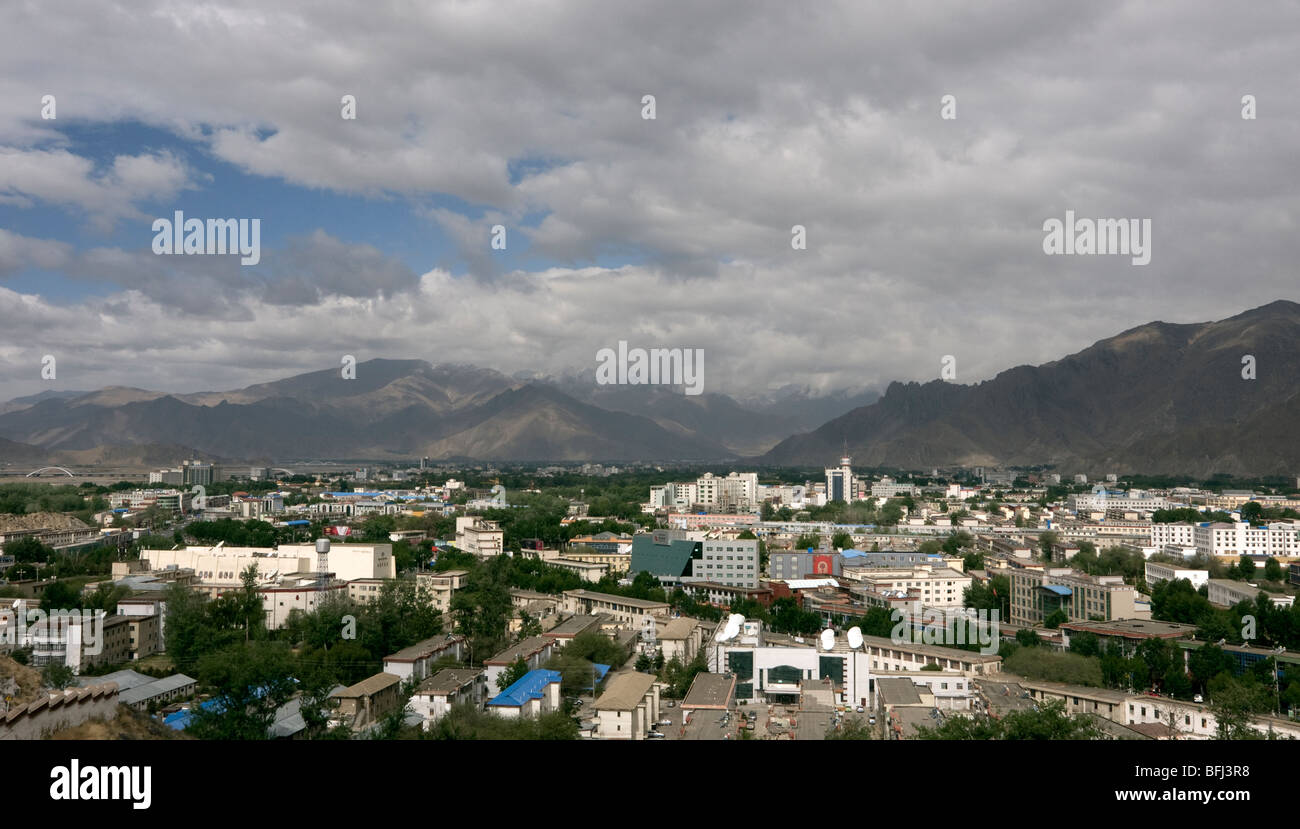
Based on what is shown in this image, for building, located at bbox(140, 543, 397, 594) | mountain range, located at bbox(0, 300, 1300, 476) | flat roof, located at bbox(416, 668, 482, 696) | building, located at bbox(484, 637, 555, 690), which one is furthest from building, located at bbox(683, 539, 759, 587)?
mountain range, located at bbox(0, 300, 1300, 476)

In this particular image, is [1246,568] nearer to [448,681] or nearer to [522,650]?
[522,650]

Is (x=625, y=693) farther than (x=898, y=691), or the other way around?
(x=898, y=691)

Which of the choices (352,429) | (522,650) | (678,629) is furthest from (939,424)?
(352,429)

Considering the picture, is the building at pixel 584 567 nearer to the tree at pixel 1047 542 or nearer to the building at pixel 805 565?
the building at pixel 805 565

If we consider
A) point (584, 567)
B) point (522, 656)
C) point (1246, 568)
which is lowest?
point (584, 567)

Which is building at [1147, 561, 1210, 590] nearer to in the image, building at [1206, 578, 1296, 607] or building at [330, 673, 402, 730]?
building at [1206, 578, 1296, 607]

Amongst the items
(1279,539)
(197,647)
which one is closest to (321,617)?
(197,647)

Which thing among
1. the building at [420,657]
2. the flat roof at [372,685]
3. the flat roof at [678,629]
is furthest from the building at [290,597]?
the flat roof at [678,629]
